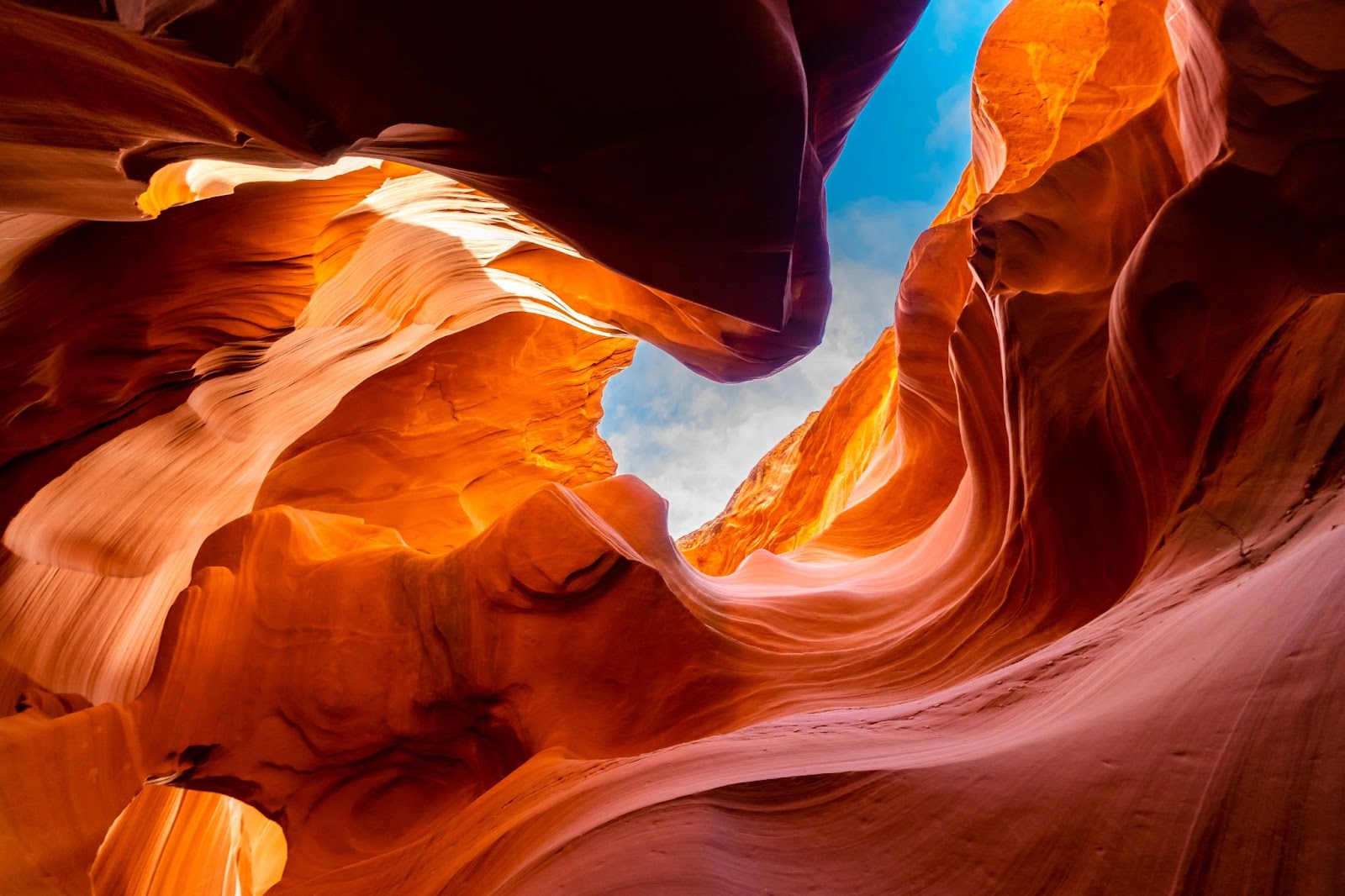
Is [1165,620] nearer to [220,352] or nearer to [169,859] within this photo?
[220,352]

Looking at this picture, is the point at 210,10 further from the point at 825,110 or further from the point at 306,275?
the point at 825,110

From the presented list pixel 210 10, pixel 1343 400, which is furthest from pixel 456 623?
pixel 1343 400

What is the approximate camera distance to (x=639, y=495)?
662 cm

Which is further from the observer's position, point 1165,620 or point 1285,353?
point 1285,353

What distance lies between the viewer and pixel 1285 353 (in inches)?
139

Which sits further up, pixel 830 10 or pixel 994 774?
pixel 830 10

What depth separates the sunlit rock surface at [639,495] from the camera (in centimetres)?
203

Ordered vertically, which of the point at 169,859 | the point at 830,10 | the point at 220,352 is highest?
the point at 830,10

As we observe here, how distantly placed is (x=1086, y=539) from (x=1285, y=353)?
150 centimetres

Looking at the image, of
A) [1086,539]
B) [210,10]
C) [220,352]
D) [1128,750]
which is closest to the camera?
[1128,750]

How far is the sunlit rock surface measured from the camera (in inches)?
80.0

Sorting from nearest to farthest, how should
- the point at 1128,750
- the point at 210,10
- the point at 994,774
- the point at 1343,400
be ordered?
the point at 1128,750
the point at 994,774
the point at 210,10
the point at 1343,400

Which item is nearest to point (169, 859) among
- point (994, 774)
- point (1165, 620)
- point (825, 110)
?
point (994, 774)

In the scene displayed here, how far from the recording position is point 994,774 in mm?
1965
